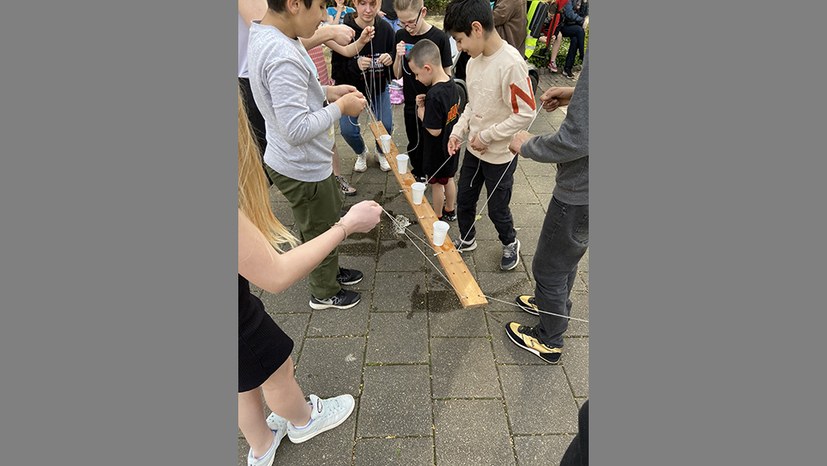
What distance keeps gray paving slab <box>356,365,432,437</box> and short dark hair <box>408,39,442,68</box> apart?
222 cm

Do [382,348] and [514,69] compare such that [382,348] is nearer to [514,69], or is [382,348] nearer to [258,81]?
[258,81]

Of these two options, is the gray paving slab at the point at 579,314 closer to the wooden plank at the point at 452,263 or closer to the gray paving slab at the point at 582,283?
the gray paving slab at the point at 582,283

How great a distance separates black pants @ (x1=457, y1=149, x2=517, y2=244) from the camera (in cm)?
310

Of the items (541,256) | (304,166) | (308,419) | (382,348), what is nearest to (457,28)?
(304,166)

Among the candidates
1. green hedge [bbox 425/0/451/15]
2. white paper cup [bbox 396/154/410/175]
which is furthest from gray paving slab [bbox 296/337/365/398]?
green hedge [bbox 425/0/451/15]

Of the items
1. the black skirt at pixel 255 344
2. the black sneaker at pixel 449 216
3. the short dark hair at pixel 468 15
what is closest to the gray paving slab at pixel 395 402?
the black skirt at pixel 255 344

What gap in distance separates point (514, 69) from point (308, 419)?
2270 millimetres

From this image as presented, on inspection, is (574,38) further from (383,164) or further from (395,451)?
(395,451)

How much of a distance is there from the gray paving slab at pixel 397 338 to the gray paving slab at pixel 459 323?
66mm

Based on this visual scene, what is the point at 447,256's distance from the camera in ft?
9.49

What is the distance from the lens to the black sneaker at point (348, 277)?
330 centimetres

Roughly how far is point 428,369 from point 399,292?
753mm

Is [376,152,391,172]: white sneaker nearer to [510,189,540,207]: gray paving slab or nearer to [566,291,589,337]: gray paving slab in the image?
[510,189,540,207]: gray paving slab

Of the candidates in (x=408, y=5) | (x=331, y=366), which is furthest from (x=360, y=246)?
(x=408, y=5)
